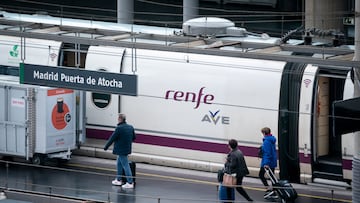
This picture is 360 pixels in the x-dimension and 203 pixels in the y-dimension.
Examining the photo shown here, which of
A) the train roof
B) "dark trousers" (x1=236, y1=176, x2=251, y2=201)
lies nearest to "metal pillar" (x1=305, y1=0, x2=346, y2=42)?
the train roof

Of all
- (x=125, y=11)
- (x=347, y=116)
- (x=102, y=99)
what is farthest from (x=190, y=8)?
(x=347, y=116)

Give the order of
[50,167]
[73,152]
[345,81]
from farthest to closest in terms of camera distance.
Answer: [73,152] → [50,167] → [345,81]

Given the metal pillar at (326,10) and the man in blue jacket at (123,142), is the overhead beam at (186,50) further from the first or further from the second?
the metal pillar at (326,10)

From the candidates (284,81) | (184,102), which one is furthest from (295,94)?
(184,102)

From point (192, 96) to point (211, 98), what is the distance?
18.2 inches

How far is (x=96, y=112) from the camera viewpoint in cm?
2645

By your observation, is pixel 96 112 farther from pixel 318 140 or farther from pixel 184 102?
pixel 318 140

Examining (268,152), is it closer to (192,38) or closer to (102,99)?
(192,38)

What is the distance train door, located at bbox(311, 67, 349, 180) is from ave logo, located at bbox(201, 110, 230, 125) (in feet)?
6.20

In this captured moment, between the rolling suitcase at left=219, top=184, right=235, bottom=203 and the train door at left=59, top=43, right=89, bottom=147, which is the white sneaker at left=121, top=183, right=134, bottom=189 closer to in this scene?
the rolling suitcase at left=219, top=184, right=235, bottom=203

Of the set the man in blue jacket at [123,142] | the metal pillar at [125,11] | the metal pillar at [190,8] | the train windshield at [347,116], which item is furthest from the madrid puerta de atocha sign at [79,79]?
the metal pillar at [190,8]

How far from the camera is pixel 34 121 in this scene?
25172mm

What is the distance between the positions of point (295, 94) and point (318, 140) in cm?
104

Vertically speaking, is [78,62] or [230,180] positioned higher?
[78,62]
